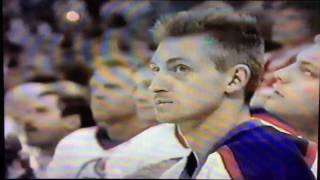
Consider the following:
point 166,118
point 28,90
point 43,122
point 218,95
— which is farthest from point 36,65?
point 218,95

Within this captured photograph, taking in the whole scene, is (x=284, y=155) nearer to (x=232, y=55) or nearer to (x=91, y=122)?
(x=232, y=55)

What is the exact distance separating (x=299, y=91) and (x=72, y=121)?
0.88 metres

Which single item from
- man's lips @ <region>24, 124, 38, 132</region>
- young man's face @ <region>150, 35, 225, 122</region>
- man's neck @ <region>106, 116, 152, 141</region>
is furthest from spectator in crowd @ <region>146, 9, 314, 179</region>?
man's lips @ <region>24, 124, 38, 132</region>

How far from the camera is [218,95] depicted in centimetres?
241

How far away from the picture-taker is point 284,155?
2330 mm

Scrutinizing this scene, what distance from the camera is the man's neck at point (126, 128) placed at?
2547 mm

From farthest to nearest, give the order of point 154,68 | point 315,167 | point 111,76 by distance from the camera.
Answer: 1. point 111,76
2. point 154,68
3. point 315,167

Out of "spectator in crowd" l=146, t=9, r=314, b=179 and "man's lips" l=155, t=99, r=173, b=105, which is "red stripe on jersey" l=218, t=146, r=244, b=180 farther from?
"man's lips" l=155, t=99, r=173, b=105

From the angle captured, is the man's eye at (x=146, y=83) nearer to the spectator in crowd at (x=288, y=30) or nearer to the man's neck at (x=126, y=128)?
the man's neck at (x=126, y=128)

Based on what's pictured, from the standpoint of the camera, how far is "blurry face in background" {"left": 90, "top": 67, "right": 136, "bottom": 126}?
100 inches

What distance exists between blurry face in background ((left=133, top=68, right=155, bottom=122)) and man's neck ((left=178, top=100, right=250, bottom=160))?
133 millimetres

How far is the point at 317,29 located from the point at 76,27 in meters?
0.91

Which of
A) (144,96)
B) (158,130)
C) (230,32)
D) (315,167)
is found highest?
(230,32)

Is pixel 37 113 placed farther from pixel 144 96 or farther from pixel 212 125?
pixel 212 125
